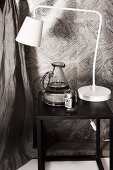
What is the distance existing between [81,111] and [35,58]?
1.80ft

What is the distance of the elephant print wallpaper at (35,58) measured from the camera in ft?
6.92

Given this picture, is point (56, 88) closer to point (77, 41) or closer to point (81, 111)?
point (81, 111)

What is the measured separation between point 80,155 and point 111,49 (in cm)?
74

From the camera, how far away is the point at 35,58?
91.2 inches

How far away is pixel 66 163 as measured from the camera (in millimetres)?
2297

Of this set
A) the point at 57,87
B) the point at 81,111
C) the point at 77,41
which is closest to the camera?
the point at 81,111

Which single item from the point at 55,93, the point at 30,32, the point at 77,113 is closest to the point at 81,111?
the point at 77,113

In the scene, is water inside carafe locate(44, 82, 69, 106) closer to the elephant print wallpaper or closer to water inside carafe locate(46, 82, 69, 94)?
water inside carafe locate(46, 82, 69, 94)

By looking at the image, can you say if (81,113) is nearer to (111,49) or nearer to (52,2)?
(111,49)

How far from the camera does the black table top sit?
1.91 metres

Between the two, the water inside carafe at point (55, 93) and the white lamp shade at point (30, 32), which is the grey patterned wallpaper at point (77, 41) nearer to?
the water inside carafe at point (55, 93)

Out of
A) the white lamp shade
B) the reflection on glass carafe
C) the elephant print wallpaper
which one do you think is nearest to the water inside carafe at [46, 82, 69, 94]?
the reflection on glass carafe

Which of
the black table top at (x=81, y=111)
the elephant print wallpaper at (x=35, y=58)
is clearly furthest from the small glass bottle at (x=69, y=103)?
the elephant print wallpaper at (x=35, y=58)

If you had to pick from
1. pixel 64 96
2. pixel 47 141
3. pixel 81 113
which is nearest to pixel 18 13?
pixel 64 96
